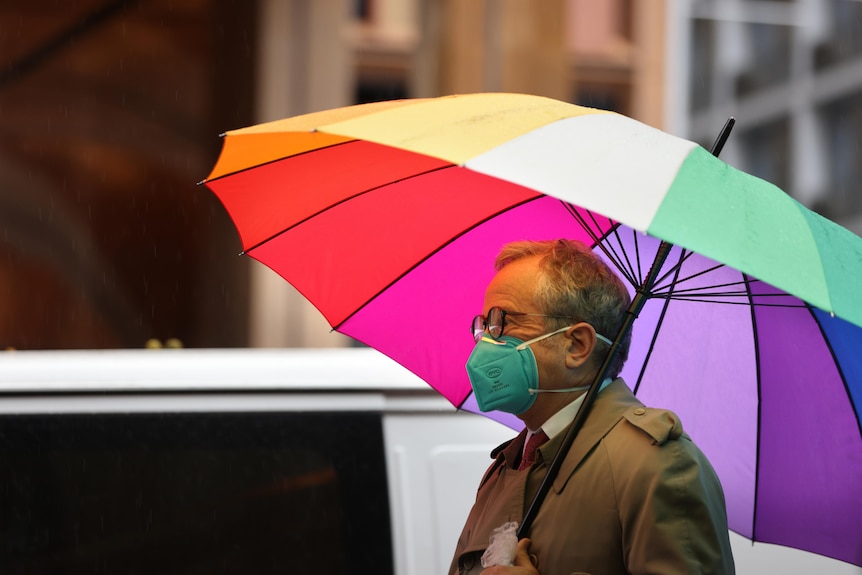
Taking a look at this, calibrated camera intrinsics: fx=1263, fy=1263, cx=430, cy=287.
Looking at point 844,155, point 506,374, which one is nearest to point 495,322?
point 506,374

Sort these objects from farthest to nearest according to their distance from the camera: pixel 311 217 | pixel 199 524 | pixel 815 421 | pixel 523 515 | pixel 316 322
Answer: pixel 316 322 → pixel 199 524 → pixel 311 217 → pixel 815 421 → pixel 523 515

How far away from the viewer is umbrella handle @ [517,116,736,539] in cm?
214

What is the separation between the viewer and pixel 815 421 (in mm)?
2459

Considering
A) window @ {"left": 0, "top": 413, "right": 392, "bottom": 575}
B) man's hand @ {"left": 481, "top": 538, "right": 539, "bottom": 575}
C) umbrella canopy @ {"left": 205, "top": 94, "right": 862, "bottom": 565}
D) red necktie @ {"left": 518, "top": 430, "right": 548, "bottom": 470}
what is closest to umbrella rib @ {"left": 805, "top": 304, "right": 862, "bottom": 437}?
umbrella canopy @ {"left": 205, "top": 94, "right": 862, "bottom": 565}

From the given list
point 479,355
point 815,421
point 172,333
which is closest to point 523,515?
point 479,355

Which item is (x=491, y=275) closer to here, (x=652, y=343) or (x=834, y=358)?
(x=652, y=343)

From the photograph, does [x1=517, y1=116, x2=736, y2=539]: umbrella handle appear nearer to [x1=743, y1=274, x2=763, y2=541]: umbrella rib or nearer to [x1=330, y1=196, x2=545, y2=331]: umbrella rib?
[x1=743, y1=274, x2=763, y2=541]: umbrella rib

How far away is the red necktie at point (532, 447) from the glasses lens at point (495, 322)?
20cm

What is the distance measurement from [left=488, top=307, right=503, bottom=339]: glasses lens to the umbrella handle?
190 millimetres

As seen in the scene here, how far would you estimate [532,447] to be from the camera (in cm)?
229

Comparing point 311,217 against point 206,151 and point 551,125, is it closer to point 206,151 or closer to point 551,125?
point 551,125

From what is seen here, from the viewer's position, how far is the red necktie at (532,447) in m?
2.27

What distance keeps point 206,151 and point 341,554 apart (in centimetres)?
466

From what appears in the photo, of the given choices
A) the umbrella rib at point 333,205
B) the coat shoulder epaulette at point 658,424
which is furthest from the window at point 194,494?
the coat shoulder epaulette at point 658,424
